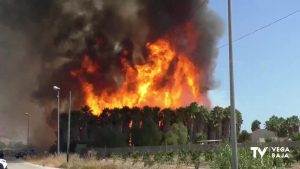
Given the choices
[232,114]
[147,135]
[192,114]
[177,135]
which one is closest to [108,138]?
[147,135]

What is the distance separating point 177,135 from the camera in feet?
386

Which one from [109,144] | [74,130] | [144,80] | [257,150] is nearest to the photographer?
[257,150]

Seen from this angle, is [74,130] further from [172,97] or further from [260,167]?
[260,167]

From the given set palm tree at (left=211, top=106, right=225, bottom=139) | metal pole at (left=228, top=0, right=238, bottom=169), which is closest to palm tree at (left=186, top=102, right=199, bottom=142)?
palm tree at (left=211, top=106, right=225, bottom=139)

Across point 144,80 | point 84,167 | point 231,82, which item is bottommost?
point 84,167

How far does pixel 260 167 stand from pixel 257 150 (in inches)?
56.2

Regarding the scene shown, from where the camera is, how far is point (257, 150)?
71.1ft

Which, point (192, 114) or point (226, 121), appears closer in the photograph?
point (192, 114)

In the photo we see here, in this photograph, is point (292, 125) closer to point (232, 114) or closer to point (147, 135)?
point (147, 135)

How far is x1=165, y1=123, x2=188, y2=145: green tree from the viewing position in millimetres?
116688

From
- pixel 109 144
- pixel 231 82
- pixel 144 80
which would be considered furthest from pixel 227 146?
pixel 109 144

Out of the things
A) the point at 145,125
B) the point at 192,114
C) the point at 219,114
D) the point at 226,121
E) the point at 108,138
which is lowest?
the point at 108,138

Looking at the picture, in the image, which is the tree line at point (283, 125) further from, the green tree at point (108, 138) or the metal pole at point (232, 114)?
the metal pole at point (232, 114)

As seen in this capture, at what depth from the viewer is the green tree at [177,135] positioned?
116688 mm
